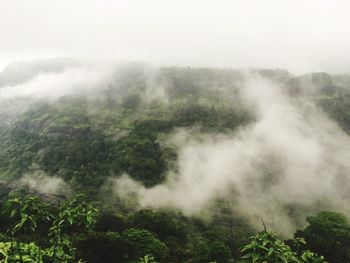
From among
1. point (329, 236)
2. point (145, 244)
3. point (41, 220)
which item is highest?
point (41, 220)

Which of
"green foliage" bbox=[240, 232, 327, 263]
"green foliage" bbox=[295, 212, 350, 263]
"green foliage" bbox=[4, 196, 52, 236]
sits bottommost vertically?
"green foliage" bbox=[295, 212, 350, 263]

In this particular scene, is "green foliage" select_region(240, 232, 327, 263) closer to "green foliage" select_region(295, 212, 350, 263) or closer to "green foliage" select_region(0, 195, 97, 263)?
"green foliage" select_region(0, 195, 97, 263)

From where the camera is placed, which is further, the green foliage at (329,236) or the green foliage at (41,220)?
the green foliage at (329,236)

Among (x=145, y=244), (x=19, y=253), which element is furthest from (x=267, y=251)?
(x=145, y=244)

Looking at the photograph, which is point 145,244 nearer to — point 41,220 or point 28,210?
point 41,220

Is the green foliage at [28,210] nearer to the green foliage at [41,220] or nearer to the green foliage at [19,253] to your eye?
the green foliage at [41,220]

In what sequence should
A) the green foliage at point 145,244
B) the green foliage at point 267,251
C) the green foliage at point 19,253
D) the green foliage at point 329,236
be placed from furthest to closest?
the green foliage at point 329,236 < the green foliage at point 145,244 < the green foliage at point 267,251 < the green foliage at point 19,253

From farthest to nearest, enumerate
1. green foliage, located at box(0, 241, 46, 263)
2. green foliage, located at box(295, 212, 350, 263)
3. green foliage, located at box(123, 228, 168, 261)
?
green foliage, located at box(295, 212, 350, 263) < green foliage, located at box(123, 228, 168, 261) < green foliage, located at box(0, 241, 46, 263)

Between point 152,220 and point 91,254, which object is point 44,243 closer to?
point 91,254

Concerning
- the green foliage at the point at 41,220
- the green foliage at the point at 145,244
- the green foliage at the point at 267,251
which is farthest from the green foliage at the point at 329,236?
the green foliage at the point at 41,220

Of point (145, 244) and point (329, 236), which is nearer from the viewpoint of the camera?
point (145, 244)

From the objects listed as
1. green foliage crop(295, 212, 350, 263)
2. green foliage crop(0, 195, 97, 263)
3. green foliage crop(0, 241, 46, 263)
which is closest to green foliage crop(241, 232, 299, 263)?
green foliage crop(0, 195, 97, 263)

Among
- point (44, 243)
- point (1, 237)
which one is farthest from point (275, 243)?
point (44, 243)
